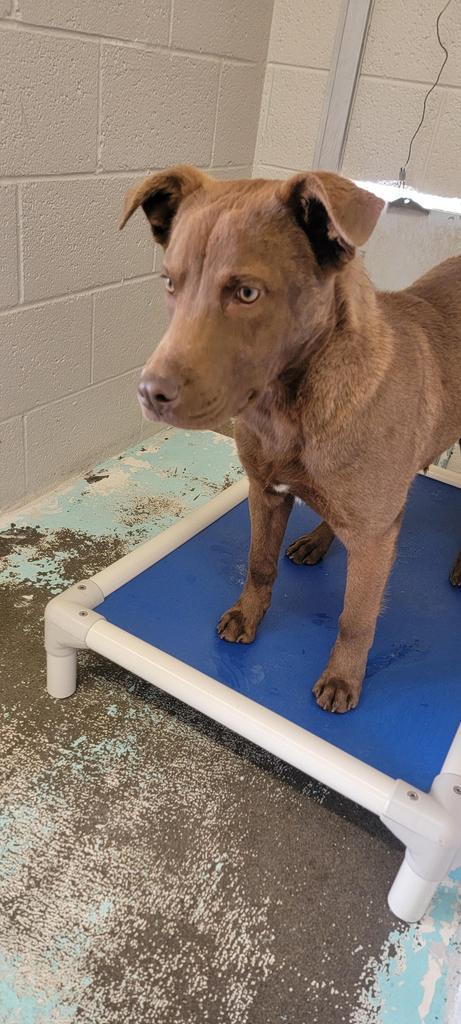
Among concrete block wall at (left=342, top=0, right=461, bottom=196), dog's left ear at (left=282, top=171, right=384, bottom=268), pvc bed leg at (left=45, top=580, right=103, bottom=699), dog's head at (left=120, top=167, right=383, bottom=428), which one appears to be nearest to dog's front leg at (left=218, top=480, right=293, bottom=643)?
pvc bed leg at (left=45, top=580, right=103, bottom=699)

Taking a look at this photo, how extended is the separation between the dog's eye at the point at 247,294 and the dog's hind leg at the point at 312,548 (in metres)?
1.08

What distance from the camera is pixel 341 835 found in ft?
5.08

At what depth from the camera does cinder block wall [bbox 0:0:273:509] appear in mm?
2023

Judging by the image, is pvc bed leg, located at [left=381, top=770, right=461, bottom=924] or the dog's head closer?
the dog's head

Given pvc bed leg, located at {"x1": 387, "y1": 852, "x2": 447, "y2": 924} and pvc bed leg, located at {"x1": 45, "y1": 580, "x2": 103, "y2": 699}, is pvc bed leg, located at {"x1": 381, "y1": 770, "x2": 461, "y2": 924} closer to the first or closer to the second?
pvc bed leg, located at {"x1": 387, "y1": 852, "x2": 447, "y2": 924}

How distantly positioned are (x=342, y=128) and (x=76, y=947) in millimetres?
2798

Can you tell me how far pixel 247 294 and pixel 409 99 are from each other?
6.64 ft

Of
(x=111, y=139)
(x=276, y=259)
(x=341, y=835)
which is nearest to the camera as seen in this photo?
(x=276, y=259)

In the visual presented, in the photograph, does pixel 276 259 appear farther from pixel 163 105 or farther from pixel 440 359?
pixel 163 105

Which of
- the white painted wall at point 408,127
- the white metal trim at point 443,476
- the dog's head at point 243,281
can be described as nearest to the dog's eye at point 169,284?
the dog's head at point 243,281

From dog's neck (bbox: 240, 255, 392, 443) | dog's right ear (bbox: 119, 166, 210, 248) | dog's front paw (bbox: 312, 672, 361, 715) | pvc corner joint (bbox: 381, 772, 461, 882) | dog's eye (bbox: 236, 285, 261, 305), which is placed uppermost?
dog's right ear (bbox: 119, 166, 210, 248)

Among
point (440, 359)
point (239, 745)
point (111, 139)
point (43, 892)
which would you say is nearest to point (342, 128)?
point (111, 139)

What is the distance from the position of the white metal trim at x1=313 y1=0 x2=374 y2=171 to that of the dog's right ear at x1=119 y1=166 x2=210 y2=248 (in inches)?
69.2

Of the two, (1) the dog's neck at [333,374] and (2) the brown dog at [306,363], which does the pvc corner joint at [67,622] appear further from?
(1) the dog's neck at [333,374]
